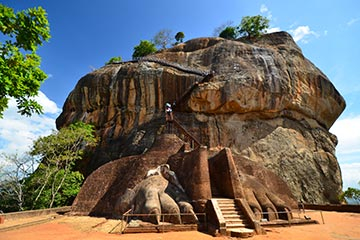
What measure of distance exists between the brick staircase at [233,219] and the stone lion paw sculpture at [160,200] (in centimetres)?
113

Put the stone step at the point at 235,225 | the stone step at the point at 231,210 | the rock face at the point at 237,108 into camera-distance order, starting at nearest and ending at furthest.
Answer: the stone step at the point at 235,225
the stone step at the point at 231,210
the rock face at the point at 237,108

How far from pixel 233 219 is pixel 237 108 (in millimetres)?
17191

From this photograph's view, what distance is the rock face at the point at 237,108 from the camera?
76.1ft

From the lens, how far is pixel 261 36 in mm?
32062

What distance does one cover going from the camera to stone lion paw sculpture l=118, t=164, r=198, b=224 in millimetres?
8578

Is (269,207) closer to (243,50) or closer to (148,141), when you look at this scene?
(148,141)

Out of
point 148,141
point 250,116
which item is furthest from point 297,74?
point 148,141

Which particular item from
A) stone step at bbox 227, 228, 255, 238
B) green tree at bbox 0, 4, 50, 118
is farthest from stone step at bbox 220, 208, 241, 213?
green tree at bbox 0, 4, 50, 118

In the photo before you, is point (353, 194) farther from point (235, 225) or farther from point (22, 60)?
point (22, 60)

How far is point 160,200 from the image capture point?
9.29 metres

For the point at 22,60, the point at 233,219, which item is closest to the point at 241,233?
the point at 233,219

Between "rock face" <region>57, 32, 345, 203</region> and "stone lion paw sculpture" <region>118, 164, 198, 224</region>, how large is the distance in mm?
11372

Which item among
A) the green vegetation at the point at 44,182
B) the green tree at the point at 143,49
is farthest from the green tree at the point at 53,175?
the green tree at the point at 143,49

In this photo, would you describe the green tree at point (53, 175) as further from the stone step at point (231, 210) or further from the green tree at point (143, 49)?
the green tree at point (143, 49)
